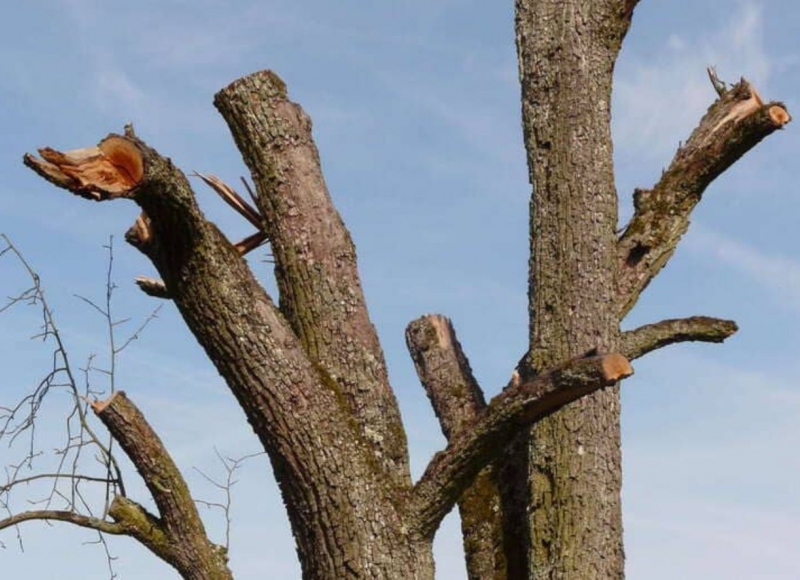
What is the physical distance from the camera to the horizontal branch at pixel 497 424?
13.5 feet

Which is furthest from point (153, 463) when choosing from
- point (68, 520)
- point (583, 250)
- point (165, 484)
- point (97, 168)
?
point (583, 250)

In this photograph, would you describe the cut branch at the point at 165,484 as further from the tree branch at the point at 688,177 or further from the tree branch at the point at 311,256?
the tree branch at the point at 688,177

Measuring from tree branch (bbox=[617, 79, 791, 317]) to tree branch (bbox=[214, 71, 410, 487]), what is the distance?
5.56 ft

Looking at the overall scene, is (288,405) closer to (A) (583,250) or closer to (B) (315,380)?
(B) (315,380)

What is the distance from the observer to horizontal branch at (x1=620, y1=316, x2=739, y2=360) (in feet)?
19.6

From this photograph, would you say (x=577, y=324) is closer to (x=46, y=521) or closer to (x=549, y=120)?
(x=549, y=120)

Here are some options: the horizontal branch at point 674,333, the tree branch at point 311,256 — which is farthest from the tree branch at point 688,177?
the tree branch at point 311,256

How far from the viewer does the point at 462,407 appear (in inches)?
251

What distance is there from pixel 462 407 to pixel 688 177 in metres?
1.79

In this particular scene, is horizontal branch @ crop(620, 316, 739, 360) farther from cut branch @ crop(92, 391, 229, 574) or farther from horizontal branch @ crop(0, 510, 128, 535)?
horizontal branch @ crop(0, 510, 128, 535)

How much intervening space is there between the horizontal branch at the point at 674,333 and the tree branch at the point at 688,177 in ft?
0.63

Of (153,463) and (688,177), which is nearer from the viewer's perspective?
(153,463)

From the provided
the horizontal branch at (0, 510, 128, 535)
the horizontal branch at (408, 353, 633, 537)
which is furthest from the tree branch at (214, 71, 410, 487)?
the horizontal branch at (0, 510, 128, 535)

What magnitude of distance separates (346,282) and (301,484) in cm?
94
